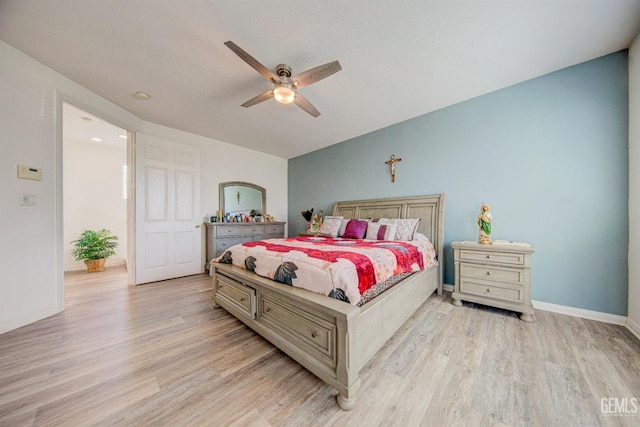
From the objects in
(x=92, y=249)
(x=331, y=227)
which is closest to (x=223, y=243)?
(x=331, y=227)

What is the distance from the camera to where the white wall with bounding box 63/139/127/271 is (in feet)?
14.1

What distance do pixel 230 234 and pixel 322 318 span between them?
3.29m

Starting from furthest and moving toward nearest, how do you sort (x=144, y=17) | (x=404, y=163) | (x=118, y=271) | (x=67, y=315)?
1. (x=118, y=271)
2. (x=404, y=163)
3. (x=67, y=315)
4. (x=144, y=17)

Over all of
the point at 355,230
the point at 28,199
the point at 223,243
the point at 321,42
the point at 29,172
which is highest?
the point at 321,42

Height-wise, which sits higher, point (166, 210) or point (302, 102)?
point (302, 102)

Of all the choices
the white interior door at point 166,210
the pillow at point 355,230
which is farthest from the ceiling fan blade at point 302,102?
the white interior door at point 166,210

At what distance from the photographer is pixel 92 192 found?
4.49m

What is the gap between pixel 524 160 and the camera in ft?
8.43

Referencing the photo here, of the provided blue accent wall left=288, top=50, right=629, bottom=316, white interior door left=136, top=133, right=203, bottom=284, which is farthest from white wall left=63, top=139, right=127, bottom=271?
blue accent wall left=288, top=50, right=629, bottom=316

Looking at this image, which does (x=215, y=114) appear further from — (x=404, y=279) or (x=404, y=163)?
(x=404, y=279)

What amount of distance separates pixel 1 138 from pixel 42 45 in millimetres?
934

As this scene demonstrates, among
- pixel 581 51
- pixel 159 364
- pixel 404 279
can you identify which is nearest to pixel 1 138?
pixel 159 364

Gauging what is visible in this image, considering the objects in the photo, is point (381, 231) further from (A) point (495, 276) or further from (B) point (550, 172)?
(B) point (550, 172)

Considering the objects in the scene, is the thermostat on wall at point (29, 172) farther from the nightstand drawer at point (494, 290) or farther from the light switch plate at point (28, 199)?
the nightstand drawer at point (494, 290)
